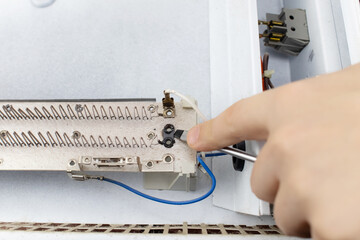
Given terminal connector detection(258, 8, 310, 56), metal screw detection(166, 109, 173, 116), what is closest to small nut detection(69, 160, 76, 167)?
metal screw detection(166, 109, 173, 116)

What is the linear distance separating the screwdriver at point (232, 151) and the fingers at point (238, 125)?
0.16 ft

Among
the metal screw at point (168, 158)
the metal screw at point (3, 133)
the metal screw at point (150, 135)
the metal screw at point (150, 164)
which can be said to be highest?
the metal screw at point (3, 133)

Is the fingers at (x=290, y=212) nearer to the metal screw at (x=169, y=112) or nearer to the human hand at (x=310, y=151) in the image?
the human hand at (x=310, y=151)

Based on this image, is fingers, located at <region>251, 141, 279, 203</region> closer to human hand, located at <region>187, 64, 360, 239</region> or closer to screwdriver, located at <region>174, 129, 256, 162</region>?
human hand, located at <region>187, 64, 360, 239</region>

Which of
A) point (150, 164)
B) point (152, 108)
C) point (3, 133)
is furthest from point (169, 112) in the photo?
point (3, 133)

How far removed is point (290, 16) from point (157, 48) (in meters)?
0.56

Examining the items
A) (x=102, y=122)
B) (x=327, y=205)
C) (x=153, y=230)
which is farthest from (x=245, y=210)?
(x=102, y=122)

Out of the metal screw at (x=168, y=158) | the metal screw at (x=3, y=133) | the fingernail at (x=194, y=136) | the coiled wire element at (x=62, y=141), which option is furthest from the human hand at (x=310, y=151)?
the metal screw at (x=3, y=133)

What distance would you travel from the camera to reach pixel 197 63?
124cm

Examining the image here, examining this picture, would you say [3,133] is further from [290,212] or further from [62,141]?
[290,212]

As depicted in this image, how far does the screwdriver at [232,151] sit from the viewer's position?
77 centimetres

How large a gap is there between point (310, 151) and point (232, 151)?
29 centimetres

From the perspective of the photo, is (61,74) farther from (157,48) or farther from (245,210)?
(245,210)

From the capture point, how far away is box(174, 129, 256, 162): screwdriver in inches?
30.3
